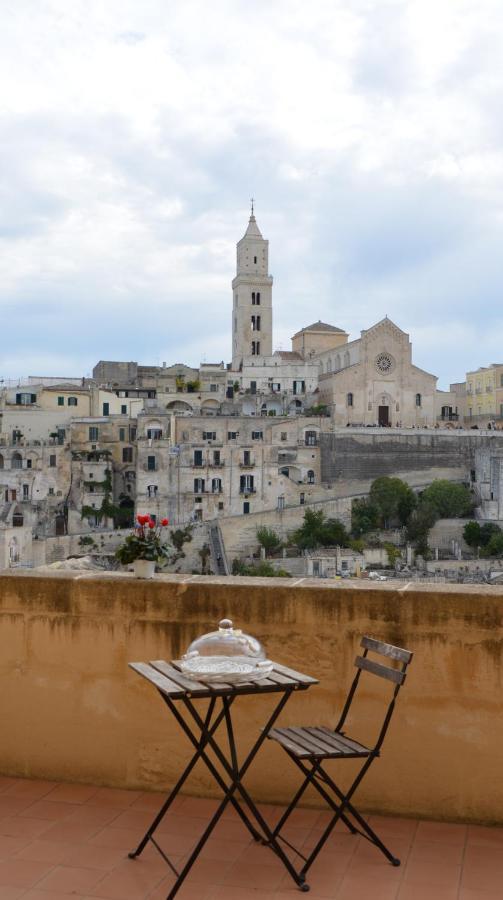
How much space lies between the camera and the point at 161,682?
3.75m

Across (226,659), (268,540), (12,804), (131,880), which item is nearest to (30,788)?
(12,804)

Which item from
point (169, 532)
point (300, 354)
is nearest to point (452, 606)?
point (169, 532)

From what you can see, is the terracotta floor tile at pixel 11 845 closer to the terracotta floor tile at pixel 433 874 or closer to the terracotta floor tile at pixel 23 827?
the terracotta floor tile at pixel 23 827

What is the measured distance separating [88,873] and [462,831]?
1.70m

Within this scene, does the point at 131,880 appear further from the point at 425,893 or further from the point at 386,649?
the point at 386,649

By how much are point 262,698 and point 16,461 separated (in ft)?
174

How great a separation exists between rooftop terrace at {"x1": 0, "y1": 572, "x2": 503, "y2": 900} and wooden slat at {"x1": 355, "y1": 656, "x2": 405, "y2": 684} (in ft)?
1.13

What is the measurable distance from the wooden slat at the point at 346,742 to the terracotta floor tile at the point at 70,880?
1.11 metres

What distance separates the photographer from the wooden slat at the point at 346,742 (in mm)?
3818

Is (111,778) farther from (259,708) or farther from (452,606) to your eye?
(452,606)

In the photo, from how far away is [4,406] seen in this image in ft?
198

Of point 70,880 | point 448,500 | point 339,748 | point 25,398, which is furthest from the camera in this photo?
point 25,398

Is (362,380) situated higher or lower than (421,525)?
higher

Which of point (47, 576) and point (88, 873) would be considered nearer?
point (88, 873)
